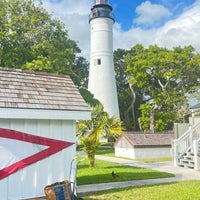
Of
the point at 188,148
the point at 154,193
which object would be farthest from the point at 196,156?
the point at 154,193

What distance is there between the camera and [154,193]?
27.1ft

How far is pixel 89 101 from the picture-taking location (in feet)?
93.0

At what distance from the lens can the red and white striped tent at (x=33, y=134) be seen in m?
7.04

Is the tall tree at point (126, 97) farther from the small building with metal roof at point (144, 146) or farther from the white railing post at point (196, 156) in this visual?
the white railing post at point (196, 156)

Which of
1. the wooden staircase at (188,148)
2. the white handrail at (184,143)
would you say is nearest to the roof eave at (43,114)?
the wooden staircase at (188,148)

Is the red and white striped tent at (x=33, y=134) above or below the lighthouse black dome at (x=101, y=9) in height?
below

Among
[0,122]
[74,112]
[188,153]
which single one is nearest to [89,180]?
[74,112]

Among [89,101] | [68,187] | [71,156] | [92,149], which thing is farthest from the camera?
[89,101]

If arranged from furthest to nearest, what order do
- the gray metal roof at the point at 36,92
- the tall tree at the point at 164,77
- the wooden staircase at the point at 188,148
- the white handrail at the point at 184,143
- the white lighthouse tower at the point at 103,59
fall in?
the white lighthouse tower at the point at 103,59 → the tall tree at the point at 164,77 → the white handrail at the point at 184,143 → the wooden staircase at the point at 188,148 → the gray metal roof at the point at 36,92

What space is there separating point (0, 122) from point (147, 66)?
2895 centimetres

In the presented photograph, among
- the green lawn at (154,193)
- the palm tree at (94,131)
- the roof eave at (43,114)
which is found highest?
the roof eave at (43,114)

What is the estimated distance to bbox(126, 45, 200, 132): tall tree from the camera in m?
33.5

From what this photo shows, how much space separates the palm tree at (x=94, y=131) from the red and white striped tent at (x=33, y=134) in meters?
5.72

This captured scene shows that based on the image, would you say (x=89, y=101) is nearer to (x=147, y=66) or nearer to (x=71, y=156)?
(x=147, y=66)
